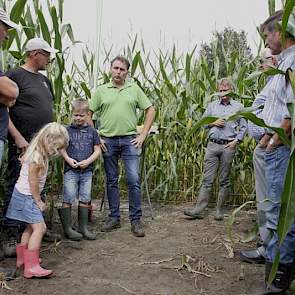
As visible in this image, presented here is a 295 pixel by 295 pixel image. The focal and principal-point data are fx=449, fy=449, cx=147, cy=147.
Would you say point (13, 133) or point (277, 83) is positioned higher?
point (277, 83)

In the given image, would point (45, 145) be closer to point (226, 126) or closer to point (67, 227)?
point (67, 227)

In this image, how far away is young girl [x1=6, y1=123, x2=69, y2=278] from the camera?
299cm

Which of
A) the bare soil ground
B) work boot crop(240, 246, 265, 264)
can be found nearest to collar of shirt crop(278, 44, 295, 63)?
the bare soil ground

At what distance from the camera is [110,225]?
13.9ft

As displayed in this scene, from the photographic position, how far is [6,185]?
340 cm

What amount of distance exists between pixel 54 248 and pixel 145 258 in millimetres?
740

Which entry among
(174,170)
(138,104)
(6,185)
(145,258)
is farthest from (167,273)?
(174,170)

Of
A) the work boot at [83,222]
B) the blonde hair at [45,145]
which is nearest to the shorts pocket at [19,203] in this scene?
the blonde hair at [45,145]

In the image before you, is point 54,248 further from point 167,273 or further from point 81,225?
point 167,273

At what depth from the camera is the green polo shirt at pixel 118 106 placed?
416cm

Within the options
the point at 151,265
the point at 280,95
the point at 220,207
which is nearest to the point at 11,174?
the point at 151,265

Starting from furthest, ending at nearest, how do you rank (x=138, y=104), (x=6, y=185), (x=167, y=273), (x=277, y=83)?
(x=138, y=104) < (x=6, y=185) < (x=167, y=273) < (x=277, y=83)

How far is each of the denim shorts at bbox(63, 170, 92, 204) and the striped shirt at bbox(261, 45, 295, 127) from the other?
1885 mm

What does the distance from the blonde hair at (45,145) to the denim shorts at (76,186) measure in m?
0.73
